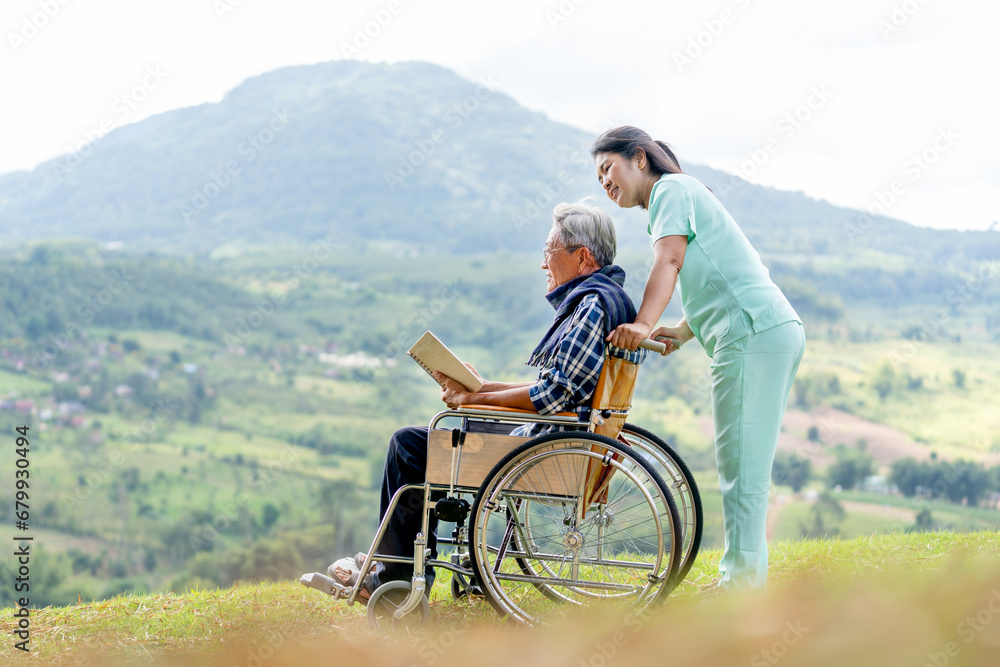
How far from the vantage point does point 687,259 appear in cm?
304

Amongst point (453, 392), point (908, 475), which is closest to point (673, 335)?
point (453, 392)

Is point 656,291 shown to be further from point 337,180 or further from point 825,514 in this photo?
point 337,180

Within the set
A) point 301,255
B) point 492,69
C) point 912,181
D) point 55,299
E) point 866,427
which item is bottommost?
point 866,427

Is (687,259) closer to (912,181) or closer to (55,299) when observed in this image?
(912,181)

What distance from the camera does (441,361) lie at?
119 inches

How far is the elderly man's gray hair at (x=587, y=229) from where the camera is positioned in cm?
317

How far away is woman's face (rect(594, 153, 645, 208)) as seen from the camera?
317 cm

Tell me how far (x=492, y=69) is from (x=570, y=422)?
6976 inches

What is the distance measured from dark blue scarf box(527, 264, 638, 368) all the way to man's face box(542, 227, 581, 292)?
0.13 feet

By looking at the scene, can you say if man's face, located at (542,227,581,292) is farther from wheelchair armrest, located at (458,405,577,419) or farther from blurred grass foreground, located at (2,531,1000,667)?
blurred grass foreground, located at (2,531,1000,667)

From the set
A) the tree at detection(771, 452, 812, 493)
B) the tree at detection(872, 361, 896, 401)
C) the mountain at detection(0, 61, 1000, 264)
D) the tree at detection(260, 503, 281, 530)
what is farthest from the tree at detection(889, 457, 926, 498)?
the tree at detection(260, 503, 281, 530)

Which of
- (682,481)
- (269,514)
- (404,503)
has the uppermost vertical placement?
(682,481)

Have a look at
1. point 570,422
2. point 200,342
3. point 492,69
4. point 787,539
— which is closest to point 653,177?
point 570,422

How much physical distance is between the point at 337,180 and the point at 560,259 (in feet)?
453
